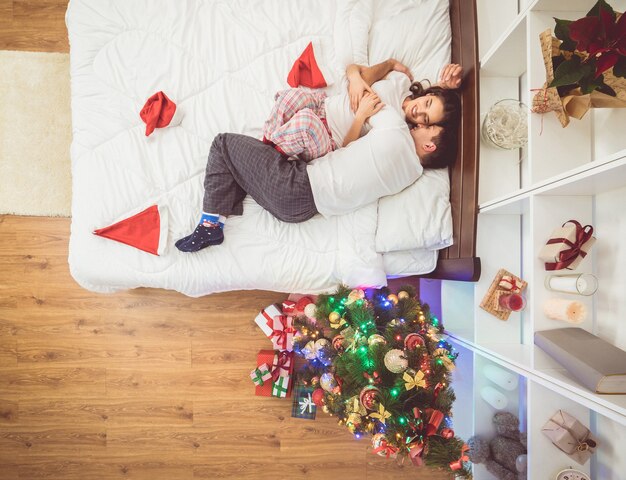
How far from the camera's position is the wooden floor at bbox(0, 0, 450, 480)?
195 cm

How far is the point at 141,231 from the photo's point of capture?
1475 mm

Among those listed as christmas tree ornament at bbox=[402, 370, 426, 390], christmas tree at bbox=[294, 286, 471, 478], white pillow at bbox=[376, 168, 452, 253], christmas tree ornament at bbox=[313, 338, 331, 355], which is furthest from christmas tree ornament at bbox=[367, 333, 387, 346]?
white pillow at bbox=[376, 168, 452, 253]

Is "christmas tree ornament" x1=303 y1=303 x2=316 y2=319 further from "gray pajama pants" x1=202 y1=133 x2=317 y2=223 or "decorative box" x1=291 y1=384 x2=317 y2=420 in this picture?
"decorative box" x1=291 y1=384 x2=317 y2=420

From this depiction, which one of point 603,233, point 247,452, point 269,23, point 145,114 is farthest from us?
point 247,452

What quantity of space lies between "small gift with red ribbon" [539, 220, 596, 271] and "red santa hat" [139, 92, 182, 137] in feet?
4.64

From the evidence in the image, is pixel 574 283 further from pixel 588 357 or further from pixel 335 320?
pixel 335 320

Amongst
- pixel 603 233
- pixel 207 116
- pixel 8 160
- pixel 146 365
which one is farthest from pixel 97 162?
pixel 603 233

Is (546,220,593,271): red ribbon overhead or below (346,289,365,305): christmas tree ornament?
overhead

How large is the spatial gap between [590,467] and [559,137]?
105 centimetres

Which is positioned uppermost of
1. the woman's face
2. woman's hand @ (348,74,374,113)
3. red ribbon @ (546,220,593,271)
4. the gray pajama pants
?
woman's hand @ (348,74,374,113)

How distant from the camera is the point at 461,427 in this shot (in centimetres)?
169

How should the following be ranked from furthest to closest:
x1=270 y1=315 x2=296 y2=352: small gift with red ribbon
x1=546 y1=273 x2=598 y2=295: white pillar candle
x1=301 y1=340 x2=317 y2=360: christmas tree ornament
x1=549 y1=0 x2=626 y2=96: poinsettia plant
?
1. x1=270 y1=315 x2=296 y2=352: small gift with red ribbon
2. x1=301 y1=340 x2=317 y2=360: christmas tree ornament
3. x1=546 y1=273 x2=598 y2=295: white pillar candle
4. x1=549 y1=0 x2=626 y2=96: poinsettia plant

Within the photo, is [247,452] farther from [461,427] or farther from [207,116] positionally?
[207,116]

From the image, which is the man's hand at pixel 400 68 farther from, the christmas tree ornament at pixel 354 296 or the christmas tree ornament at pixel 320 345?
the christmas tree ornament at pixel 320 345
